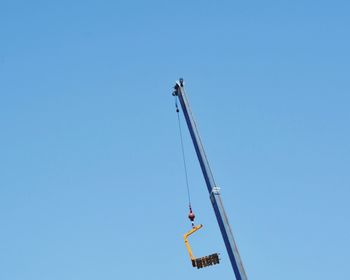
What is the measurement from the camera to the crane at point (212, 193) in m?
48.0

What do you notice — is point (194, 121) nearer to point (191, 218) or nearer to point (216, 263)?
point (191, 218)

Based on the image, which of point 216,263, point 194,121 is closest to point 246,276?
point 216,263

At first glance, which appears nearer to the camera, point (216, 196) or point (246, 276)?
point (246, 276)

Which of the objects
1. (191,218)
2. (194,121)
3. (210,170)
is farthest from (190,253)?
(194,121)

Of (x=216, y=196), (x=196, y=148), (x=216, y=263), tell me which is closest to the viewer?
(x=216, y=263)

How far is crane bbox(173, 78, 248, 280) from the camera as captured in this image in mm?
47969

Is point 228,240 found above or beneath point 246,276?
above

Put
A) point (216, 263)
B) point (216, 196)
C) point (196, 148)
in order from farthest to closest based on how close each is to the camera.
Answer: point (196, 148), point (216, 196), point (216, 263)

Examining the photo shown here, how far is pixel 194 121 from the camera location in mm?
55938

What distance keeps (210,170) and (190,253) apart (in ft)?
27.1

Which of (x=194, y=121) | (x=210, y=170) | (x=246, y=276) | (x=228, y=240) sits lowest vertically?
(x=246, y=276)

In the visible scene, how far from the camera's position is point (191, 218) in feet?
176

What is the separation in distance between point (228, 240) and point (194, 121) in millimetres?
13306

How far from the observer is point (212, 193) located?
2044 inches
